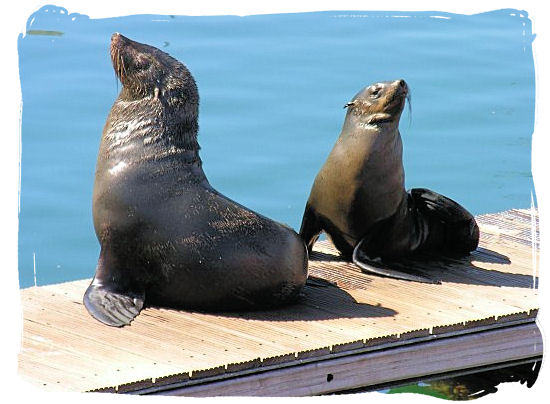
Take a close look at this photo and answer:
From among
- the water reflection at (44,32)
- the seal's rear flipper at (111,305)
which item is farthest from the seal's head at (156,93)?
the water reflection at (44,32)

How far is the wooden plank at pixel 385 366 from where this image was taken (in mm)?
5957

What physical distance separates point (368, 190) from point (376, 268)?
1.49ft

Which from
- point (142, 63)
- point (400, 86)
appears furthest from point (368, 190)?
point (142, 63)

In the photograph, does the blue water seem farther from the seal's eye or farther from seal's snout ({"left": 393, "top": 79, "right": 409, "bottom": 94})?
the seal's eye

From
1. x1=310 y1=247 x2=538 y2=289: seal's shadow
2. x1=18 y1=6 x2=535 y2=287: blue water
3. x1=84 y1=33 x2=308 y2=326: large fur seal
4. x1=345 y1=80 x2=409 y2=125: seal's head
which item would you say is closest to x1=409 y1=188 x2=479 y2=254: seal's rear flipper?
x1=310 y1=247 x2=538 y2=289: seal's shadow

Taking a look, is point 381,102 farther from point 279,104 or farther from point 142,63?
point 279,104

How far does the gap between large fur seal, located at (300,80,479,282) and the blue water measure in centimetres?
243

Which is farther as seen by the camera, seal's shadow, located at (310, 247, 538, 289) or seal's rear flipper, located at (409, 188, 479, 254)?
seal's rear flipper, located at (409, 188, 479, 254)

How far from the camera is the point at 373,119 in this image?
770cm

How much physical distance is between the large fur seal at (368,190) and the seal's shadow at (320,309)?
0.55 metres

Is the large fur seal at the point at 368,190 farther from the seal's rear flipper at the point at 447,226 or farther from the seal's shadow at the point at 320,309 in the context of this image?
the seal's shadow at the point at 320,309

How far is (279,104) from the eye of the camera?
511 inches

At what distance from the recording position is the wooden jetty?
5832 mm

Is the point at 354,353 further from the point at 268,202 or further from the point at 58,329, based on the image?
the point at 268,202
